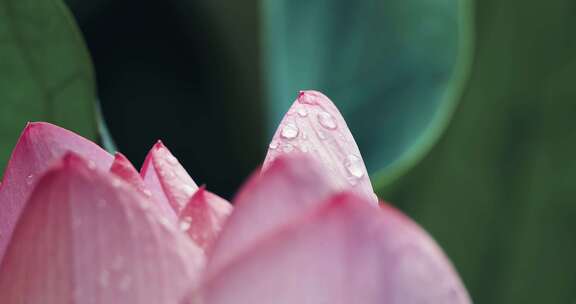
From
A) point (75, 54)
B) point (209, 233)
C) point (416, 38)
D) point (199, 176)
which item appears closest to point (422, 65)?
point (416, 38)

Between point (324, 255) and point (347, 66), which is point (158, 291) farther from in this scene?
point (347, 66)

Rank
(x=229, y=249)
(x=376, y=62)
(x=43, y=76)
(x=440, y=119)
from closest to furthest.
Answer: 1. (x=229, y=249)
2. (x=43, y=76)
3. (x=440, y=119)
4. (x=376, y=62)

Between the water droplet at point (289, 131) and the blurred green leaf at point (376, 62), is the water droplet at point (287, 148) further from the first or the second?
the blurred green leaf at point (376, 62)

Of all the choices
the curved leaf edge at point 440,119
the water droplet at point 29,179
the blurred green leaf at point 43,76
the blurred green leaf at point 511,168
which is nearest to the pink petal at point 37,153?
the water droplet at point 29,179

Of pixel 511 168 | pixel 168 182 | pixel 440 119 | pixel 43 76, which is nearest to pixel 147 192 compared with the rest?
pixel 168 182

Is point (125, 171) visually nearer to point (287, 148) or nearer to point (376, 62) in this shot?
point (287, 148)

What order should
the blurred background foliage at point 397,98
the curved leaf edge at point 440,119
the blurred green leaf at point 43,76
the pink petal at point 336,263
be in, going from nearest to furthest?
1. the pink petal at point 336,263
2. the blurred green leaf at point 43,76
3. the curved leaf edge at point 440,119
4. the blurred background foliage at point 397,98

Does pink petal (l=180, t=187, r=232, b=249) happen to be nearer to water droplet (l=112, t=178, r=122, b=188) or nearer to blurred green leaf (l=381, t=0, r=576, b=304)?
water droplet (l=112, t=178, r=122, b=188)

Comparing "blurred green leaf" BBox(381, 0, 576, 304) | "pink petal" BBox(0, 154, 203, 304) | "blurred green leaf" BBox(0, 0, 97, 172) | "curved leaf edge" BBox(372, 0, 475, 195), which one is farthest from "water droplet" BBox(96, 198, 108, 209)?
"blurred green leaf" BBox(381, 0, 576, 304)
